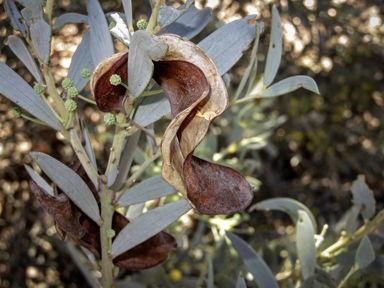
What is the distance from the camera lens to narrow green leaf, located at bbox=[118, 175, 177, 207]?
1.62 feet

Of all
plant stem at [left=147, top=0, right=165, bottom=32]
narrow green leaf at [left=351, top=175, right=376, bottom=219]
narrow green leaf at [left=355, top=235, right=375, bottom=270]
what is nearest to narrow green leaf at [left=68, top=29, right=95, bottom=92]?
plant stem at [left=147, top=0, right=165, bottom=32]

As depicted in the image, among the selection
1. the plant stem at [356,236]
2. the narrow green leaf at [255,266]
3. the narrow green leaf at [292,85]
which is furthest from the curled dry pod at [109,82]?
the plant stem at [356,236]

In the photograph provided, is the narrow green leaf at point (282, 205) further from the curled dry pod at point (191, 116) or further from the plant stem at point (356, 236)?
the curled dry pod at point (191, 116)

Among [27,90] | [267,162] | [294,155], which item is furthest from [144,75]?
[294,155]

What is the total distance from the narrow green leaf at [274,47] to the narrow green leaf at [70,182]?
0.34 meters

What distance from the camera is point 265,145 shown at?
1.35m

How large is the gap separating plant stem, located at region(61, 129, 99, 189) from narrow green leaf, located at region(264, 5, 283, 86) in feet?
1.03

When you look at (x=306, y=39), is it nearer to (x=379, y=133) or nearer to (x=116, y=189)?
(x=379, y=133)

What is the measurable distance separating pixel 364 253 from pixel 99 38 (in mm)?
576

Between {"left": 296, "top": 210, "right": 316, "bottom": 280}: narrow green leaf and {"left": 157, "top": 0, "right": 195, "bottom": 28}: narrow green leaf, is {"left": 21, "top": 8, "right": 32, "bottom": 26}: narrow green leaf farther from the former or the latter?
{"left": 296, "top": 210, "right": 316, "bottom": 280}: narrow green leaf

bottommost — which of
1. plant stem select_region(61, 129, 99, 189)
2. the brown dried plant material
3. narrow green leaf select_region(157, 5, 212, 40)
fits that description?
the brown dried plant material

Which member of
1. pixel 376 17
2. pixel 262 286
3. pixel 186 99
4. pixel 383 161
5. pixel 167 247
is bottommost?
pixel 383 161

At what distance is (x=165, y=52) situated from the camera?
341 millimetres

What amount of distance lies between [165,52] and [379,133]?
2.32m
